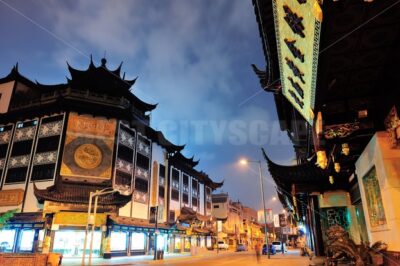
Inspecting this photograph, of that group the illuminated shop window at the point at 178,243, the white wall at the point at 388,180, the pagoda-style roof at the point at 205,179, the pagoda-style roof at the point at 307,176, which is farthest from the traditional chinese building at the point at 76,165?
the white wall at the point at 388,180

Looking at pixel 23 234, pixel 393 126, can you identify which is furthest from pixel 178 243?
pixel 393 126

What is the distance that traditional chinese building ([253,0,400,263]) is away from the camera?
4.50m

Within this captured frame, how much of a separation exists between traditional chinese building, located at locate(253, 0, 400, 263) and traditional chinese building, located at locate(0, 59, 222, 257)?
→ 88.1 ft

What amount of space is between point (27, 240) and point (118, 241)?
927cm

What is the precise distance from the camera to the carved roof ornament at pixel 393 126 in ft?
21.7

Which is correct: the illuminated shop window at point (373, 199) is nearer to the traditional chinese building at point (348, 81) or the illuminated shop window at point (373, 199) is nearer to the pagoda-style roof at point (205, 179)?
the traditional chinese building at point (348, 81)

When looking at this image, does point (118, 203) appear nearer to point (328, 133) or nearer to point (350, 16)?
point (328, 133)

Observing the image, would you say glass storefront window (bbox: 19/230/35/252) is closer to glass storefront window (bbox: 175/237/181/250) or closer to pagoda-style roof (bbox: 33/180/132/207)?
pagoda-style roof (bbox: 33/180/132/207)

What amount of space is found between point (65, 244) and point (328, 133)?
101 ft

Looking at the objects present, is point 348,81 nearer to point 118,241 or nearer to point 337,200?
point 337,200

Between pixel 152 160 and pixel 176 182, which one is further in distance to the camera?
pixel 176 182

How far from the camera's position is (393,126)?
6891mm

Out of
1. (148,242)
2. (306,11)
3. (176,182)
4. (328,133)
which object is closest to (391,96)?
(328,133)

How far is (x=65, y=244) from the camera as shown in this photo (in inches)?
1200
